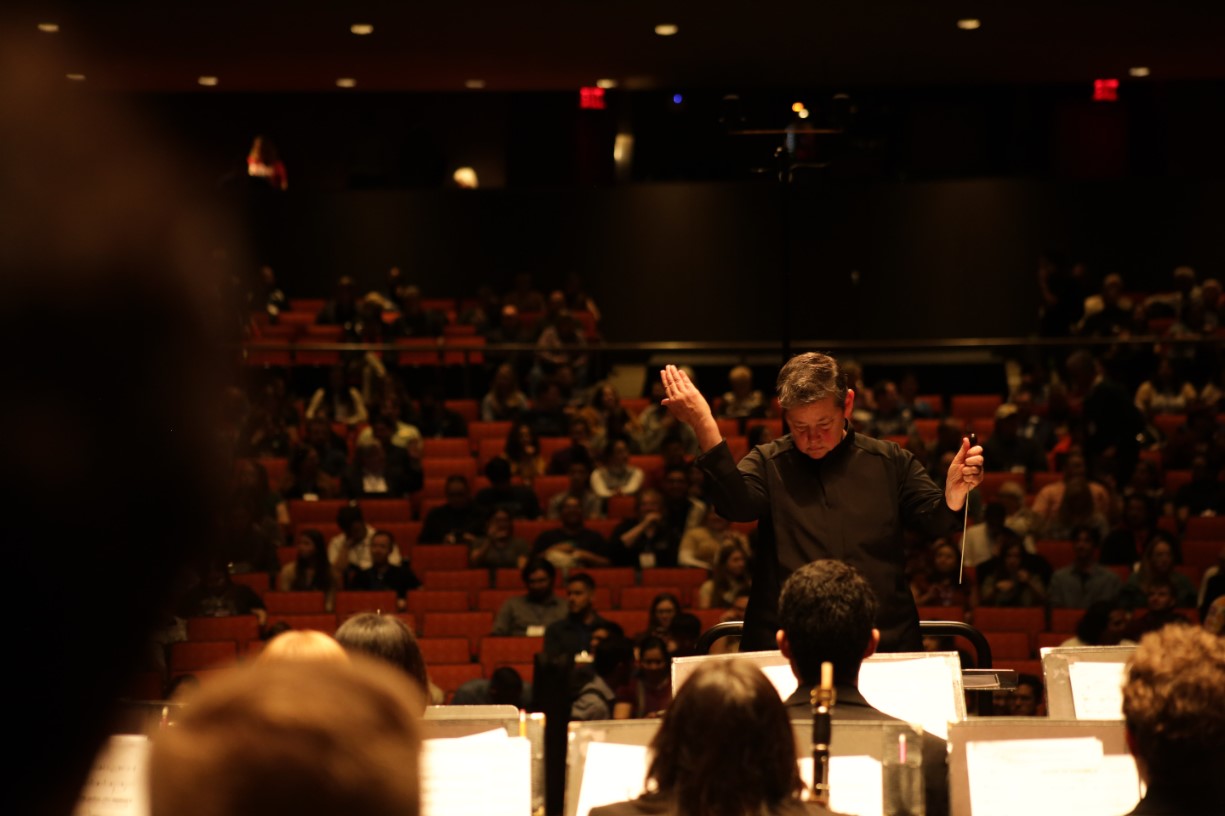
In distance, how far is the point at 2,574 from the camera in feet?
1.23

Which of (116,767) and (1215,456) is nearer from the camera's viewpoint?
(116,767)

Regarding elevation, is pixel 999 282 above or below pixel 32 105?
above

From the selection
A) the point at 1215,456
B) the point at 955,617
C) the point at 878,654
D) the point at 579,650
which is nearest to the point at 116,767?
the point at 878,654

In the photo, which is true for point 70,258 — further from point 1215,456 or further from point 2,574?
point 1215,456

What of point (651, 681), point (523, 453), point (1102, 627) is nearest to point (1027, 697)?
point (1102, 627)

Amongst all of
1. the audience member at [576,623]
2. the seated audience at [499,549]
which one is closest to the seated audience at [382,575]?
the seated audience at [499,549]

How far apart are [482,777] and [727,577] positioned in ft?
18.7

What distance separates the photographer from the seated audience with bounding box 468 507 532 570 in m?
9.34

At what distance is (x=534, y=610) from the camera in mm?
8219

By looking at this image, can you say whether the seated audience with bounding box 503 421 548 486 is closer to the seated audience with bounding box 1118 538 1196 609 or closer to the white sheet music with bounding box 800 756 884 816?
the seated audience with bounding box 1118 538 1196 609

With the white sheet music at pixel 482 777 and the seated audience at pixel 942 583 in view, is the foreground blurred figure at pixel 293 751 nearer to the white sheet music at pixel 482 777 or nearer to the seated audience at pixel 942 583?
the white sheet music at pixel 482 777

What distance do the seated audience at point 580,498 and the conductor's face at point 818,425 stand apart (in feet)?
20.6

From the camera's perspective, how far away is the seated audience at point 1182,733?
2084 millimetres

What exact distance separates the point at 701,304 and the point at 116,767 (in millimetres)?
12787
